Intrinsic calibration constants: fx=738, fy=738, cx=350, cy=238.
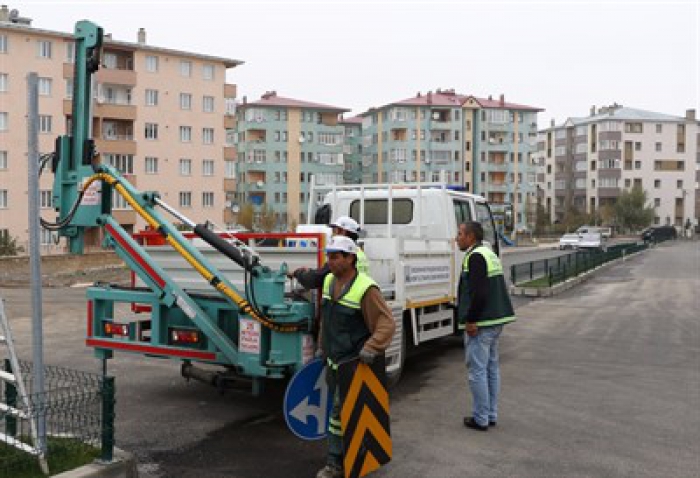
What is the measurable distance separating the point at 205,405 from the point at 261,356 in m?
1.83

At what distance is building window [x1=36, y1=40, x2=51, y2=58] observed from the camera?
5047cm

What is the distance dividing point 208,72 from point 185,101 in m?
3.27

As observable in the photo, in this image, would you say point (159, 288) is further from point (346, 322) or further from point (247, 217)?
point (247, 217)

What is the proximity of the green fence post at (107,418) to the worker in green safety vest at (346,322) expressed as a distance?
4.77 ft

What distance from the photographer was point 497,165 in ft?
296

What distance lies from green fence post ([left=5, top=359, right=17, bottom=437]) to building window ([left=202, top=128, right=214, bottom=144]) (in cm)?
5515

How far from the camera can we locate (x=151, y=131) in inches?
2188

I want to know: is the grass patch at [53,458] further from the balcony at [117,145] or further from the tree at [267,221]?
the tree at [267,221]

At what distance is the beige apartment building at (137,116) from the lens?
161ft

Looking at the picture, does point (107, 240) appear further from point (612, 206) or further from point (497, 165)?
point (612, 206)

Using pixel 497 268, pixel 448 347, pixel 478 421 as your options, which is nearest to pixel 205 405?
pixel 478 421

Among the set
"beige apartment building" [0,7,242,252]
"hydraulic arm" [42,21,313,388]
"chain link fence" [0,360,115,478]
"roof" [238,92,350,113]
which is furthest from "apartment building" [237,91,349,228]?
"chain link fence" [0,360,115,478]

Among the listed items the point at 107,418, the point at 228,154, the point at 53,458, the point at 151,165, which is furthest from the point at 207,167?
the point at 107,418

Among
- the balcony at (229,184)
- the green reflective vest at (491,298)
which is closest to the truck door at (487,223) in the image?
the green reflective vest at (491,298)
